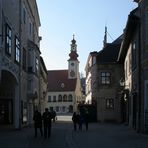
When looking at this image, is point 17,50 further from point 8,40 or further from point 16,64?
point 8,40

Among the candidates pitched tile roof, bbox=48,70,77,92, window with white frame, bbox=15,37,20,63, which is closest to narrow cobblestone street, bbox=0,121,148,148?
window with white frame, bbox=15,37,20,63

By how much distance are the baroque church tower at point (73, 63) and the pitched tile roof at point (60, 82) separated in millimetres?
1767

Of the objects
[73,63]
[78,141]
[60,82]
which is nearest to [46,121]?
[78,141]

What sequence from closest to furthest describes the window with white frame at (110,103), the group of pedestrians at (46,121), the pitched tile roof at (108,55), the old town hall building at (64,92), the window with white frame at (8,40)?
the group of pedestrians at (46,121)
the window with white frame at (8,40)
the window with white frame at (110,103)
the pitched tile roof at (108,55)
the old town hall building at (64,92)

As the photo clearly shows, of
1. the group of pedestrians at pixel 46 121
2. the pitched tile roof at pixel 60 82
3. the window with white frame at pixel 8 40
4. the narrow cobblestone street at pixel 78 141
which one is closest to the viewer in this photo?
the narrow cobblestone street at pixel 78 141

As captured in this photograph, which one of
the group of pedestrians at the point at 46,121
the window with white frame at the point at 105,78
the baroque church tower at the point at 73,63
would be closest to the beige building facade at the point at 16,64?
the group of pedestrians at the point at 46,121

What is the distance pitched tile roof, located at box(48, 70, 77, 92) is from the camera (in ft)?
440

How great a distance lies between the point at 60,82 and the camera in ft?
447

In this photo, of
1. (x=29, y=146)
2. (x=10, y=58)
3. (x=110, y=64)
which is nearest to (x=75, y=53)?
(x=110, y=64)

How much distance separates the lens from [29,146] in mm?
21141

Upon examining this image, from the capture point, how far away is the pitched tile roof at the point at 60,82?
440ft

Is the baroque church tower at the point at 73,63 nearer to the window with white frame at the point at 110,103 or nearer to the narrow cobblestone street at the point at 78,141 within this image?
the window with white frame at the point at 110,103

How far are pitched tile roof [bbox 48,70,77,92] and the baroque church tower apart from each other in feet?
5.80

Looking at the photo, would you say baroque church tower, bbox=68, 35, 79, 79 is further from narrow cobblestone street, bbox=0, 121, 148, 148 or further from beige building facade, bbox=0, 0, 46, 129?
narrow cobblestone street, bbox=0, 121, 148, 148
